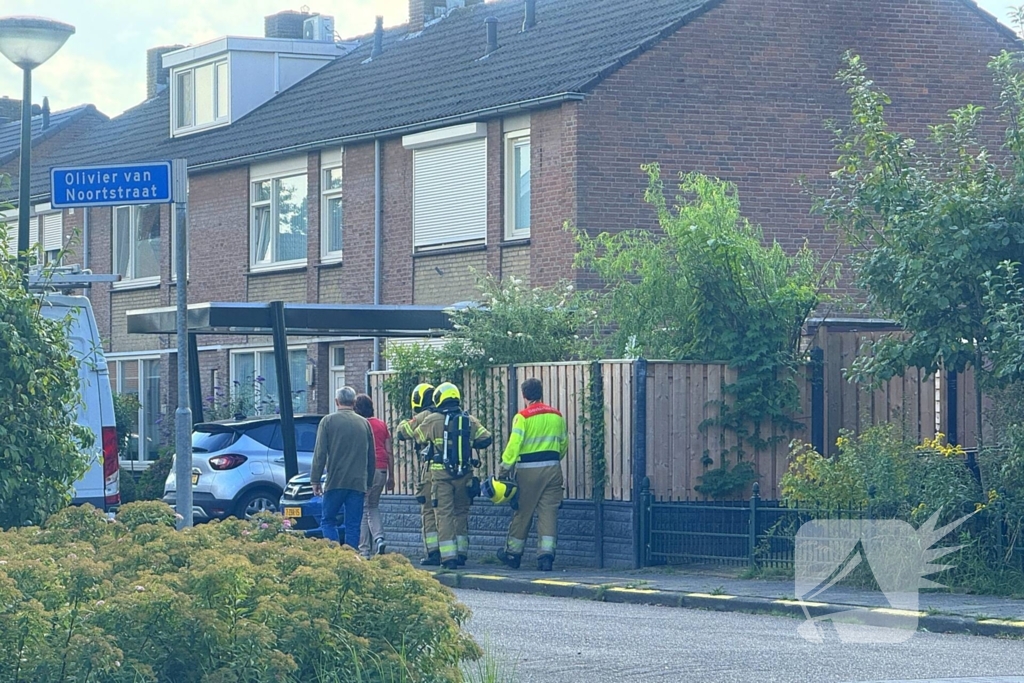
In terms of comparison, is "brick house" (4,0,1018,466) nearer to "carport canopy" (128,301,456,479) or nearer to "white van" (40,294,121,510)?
"carport canopy" (128,301,456,479)

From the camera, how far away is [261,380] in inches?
1175

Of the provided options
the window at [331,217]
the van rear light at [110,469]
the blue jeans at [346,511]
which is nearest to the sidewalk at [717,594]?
the blue jeans at [346,511]

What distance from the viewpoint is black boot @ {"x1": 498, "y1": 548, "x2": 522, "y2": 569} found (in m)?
17.0

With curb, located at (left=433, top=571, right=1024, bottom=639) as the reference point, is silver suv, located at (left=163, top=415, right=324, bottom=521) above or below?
above

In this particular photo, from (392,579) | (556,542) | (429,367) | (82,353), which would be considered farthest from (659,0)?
(392,579)

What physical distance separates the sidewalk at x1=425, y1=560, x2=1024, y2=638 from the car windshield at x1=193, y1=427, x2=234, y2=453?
16.4 ft

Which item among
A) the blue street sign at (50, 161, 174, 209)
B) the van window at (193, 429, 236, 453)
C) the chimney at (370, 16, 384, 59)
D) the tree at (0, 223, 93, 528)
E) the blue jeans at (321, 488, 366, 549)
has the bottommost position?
the blue jeans at (321, 488, 366, 549)

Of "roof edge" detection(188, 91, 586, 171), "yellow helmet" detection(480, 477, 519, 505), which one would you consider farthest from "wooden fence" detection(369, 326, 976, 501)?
"roof edge" detection(188, 91, 586, 171)

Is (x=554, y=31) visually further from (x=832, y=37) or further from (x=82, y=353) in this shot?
(x=82, y=353)

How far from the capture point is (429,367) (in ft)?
62.2

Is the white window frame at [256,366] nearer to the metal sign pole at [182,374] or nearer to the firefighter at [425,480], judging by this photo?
the firefighter at [425,480]

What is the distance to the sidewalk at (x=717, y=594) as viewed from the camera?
479 inches

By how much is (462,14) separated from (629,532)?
1689 centimetres

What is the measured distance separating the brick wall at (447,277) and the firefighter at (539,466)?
824 centimetres
